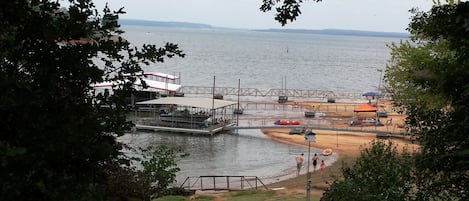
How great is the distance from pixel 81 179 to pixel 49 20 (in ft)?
3.26

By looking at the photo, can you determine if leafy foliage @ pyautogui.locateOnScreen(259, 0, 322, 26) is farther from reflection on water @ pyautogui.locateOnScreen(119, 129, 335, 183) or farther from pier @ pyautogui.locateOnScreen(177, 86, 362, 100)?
pier @ pyautogui.locateOnScreen(177, 86, 362, 100)

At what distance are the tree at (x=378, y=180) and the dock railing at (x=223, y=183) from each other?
39.2 ft

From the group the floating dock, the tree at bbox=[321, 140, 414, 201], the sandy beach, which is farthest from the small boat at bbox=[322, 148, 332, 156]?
the tree at bbox=[321, 140, 414, 201]

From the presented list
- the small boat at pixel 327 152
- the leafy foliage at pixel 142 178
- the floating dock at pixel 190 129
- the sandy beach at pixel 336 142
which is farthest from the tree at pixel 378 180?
the floating dock at pixel 190 129

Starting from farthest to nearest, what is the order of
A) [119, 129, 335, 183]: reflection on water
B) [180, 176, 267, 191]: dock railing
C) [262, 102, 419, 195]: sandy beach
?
[119, 129, 335, 183]: reflection on water
[262, 102, 419, 195]: sandy beach
[180, 176, 267, 191]: dock railing

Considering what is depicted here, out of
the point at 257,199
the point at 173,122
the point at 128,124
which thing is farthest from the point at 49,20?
the point at 173,122

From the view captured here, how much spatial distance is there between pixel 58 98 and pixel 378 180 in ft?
21.3

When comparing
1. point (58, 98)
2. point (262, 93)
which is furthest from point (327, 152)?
point (262, 93)

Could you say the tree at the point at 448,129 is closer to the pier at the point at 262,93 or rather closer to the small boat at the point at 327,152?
the small boat at the point at 327,152

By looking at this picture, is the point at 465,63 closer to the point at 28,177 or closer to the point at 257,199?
the point at 28,177

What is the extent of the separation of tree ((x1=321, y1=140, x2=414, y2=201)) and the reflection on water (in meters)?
14.8

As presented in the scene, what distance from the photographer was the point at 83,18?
311 cm

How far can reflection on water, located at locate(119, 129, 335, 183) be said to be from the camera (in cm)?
2559

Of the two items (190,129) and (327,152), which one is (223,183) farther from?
(190,129)
